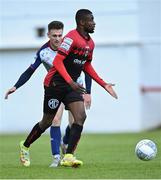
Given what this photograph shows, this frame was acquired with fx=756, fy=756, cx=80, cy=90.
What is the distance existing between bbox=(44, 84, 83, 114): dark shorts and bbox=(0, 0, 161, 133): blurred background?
1386cm

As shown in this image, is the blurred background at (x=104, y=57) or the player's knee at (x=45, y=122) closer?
the player's knee at (x=45, y=122)

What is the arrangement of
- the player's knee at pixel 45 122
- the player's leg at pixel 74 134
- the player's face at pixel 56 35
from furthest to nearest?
the player's face at pixel 56 35 → the player's knee at pixel 45 122 → the player's leg at pixel 74 134

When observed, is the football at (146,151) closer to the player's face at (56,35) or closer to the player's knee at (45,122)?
the player's knee at (45,122)

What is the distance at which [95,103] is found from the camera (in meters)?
24.4

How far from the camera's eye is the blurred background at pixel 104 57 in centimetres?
2411

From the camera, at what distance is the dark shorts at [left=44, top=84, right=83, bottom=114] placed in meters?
10.0

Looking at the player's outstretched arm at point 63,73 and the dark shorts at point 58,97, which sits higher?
the player's outstretched arm at point 63,73

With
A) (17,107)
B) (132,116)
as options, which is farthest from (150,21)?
(17,107)

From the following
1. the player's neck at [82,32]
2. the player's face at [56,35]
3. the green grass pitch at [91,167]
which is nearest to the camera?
the green grass pitch at [91,167]

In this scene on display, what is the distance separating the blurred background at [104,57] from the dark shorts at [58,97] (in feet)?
45.5

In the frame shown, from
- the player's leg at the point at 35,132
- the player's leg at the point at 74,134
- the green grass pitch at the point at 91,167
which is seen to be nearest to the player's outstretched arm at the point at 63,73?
the player's leg at the point at 74,134

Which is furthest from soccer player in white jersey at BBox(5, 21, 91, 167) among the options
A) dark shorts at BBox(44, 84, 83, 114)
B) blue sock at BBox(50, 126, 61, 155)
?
dark shorts at BBox(44, 84, 83, 114)

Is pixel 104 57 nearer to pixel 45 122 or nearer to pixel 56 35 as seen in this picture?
pixel 56 35

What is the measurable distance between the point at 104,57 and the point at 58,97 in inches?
569
